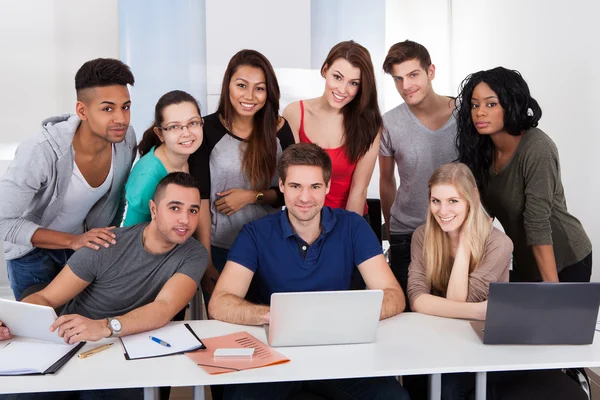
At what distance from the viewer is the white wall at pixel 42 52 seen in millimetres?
4715

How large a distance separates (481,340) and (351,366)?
1.64 ft

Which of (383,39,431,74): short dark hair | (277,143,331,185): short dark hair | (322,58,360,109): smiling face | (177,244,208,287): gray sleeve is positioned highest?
(383,39,431,74): short dark hair

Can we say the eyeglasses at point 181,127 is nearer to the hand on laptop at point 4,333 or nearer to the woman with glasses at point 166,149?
the woman with glasses at point 166,149

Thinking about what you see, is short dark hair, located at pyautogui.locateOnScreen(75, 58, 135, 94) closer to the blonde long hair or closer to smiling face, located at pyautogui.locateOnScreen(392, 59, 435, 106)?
smiling face, located at pyautogui.locateOnScreen(392, 59, 435, 106)

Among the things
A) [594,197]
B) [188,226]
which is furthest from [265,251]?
[594,197]

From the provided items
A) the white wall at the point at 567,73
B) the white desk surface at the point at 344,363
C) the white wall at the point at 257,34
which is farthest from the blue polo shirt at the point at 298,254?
the white wall at the point at 257,34

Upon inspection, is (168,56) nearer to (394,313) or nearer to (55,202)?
(55,202)

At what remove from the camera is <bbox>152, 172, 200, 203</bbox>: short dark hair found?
2.41 meters

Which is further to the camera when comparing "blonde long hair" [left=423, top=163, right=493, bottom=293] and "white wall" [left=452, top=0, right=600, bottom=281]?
"white wall" [left=452, top=0, right=600, bottom=281]

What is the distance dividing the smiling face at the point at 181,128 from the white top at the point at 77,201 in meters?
0.35

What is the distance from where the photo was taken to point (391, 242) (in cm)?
315

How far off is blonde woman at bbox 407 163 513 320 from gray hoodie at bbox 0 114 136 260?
1.34 metres

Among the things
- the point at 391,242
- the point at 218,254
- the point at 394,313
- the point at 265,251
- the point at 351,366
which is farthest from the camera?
the point at 391,242

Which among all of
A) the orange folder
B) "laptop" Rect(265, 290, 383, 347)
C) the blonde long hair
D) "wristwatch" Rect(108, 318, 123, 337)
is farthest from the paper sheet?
the blonde long hair
